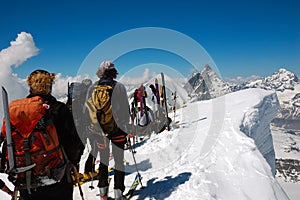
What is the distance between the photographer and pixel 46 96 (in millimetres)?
3027

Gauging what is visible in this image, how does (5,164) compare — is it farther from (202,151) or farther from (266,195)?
(202,151)

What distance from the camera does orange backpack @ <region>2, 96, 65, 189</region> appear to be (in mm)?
2799

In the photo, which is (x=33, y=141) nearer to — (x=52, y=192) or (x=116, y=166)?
(x=52, y=192)

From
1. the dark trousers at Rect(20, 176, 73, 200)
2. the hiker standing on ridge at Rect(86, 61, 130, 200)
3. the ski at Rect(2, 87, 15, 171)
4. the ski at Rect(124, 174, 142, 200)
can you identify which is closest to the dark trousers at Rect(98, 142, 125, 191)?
the hiker standing on ridge at Rect(86, 61, 130, 200)

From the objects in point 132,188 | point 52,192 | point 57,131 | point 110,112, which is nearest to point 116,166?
point 110,112

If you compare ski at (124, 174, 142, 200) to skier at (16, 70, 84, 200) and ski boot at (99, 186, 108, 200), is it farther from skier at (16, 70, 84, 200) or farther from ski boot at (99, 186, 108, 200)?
skier at (16, 70, 84, 200)

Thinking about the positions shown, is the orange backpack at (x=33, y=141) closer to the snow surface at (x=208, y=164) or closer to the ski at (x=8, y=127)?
the ski at (x=8, y=127)

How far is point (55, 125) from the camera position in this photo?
298 cm

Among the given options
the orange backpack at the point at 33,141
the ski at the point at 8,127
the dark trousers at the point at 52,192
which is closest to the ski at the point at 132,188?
the dark trousers at the point at 52,192

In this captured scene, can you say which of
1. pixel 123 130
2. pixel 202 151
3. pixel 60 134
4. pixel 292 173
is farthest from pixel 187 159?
pixel 292 173

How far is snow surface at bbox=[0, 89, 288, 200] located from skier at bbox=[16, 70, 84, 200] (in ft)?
9.79

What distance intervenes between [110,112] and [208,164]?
3721mm

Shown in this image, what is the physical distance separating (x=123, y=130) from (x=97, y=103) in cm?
75

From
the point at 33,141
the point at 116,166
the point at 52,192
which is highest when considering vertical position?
the point at 33,141
